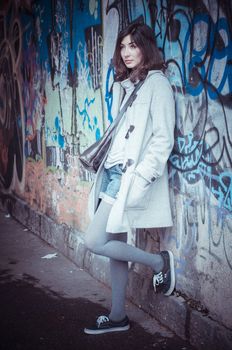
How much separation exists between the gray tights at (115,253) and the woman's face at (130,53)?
1034mm

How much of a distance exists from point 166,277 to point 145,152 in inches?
38.7

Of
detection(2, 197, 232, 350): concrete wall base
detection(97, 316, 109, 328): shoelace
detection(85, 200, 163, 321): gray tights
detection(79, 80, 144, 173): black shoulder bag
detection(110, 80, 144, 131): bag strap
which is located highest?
detection(110, 80, 144, 131): bag strap

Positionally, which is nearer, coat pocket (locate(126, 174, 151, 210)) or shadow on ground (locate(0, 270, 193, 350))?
coat pocket (locate(126, 174, 151, 210))

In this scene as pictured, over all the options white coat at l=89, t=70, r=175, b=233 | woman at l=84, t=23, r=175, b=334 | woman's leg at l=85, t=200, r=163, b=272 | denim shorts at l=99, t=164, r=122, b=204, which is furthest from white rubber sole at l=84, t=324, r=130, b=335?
denim shorts at l=99, t=164, r=122, b=204

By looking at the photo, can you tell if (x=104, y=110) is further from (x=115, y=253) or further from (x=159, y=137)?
(x=115, y=253)

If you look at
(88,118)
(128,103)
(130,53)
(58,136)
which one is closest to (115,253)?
(128,103)

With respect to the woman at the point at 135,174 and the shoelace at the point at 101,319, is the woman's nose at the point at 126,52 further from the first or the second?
the shoelace at the point at 101,319

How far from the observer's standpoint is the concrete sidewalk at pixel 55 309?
3391mm

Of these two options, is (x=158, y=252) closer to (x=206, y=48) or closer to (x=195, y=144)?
(x=195, y=144)

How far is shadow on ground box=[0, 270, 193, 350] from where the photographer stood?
3.35 m

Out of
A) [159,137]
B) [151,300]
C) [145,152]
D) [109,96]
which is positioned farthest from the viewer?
[109,96]

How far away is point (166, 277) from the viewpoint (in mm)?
3584

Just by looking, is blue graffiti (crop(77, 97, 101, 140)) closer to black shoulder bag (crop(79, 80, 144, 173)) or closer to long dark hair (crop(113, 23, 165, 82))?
black shoulder bag (crop(79, 80, 144, 173))

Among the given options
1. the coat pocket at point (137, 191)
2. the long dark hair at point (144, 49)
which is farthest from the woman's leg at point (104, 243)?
the long dark hair at point (144, 49)
